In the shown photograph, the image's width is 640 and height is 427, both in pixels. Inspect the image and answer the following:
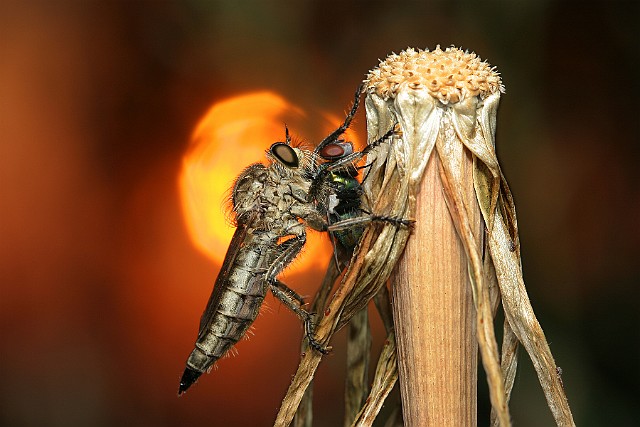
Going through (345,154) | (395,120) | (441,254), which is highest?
(345,154)

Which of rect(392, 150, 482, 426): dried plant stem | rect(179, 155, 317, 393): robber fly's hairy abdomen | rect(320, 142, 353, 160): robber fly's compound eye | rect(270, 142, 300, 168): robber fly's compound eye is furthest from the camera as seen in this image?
rect(179, 155, 317, 393): robber fly's hairy abdomen

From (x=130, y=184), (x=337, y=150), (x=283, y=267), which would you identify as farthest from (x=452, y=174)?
(x=130, y=184)

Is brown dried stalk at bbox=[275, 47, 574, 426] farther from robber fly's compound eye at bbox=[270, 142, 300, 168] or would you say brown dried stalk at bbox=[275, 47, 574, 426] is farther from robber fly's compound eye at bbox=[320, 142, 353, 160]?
robber fly's compound eye at bbox=[270, 142, 300, 168]

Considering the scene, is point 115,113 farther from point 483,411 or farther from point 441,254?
point 441,254

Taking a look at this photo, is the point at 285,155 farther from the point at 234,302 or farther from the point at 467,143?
the point at 467,143

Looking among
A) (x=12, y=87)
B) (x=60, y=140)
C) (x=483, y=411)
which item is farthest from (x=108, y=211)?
(x=483, y=411)

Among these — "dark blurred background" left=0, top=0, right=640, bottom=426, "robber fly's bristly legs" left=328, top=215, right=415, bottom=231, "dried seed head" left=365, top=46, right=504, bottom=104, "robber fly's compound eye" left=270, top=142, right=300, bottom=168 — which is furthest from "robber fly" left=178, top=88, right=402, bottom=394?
"dark blurred background" left=0, top=0, right=640, bottom=426
